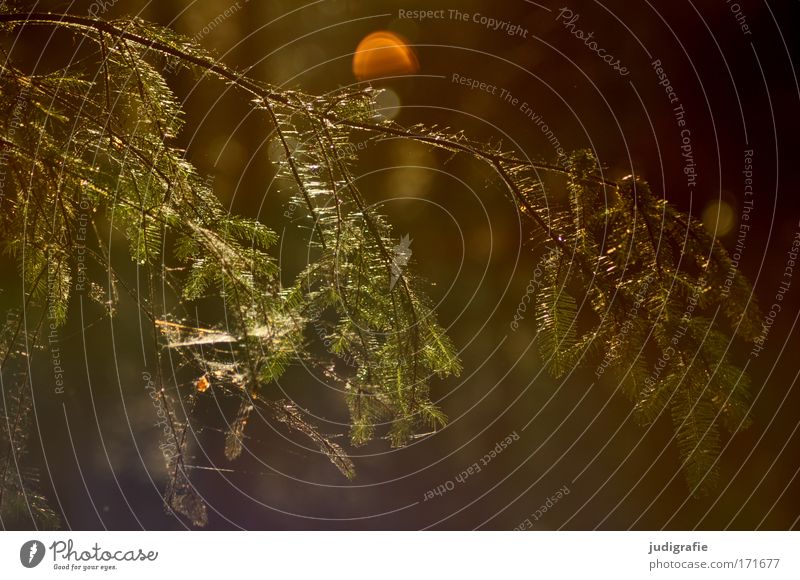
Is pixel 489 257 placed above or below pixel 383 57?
below

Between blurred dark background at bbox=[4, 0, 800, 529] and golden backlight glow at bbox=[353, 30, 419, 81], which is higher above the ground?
golden backlight glow at bbox=[353, 30, 419, 81]

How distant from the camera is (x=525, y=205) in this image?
97 cm

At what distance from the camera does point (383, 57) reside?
108 cm

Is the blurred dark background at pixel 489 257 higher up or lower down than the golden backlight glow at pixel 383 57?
lower down

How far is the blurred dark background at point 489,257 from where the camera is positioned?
A: 1054mm

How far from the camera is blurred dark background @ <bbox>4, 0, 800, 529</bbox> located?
1.05 meters

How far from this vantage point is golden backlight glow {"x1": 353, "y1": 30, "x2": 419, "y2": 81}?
3.51ft

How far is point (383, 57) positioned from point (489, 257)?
387 mm

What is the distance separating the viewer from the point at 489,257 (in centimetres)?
110

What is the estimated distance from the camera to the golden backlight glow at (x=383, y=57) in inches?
42.1

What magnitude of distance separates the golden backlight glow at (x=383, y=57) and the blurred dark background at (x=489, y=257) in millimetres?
14

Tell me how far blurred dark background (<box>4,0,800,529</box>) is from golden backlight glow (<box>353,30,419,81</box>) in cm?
1
